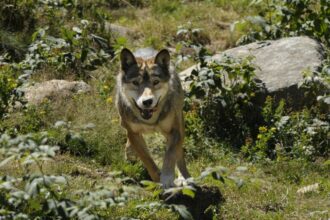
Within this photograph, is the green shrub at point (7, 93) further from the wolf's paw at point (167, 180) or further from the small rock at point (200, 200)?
the small rock at point (200, 200)

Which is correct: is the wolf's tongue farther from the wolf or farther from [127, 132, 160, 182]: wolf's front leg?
[127, 132, 160, 182]: wolf's front leg

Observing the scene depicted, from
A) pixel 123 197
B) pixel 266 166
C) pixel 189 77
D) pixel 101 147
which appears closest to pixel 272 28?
pixel 189 77

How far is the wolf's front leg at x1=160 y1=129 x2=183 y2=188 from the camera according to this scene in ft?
26.4

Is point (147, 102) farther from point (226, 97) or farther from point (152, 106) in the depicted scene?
point (226, 97)

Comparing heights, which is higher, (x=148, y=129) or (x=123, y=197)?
(x=123, y=197)

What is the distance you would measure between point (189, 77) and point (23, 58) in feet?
10.8

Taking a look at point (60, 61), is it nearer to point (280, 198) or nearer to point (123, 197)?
point (280, 198)

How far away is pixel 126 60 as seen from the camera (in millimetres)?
8656

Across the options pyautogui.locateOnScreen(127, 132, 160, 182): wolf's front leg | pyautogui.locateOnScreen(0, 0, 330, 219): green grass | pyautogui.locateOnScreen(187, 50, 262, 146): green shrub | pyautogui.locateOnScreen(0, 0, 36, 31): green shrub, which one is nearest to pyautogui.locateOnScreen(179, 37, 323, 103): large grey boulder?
pyautogui.locateOnScreen(187, 50, 262, 146): green shrub

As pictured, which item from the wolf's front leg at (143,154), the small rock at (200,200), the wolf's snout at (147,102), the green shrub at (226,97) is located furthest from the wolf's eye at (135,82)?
the green shrub at (226,97)

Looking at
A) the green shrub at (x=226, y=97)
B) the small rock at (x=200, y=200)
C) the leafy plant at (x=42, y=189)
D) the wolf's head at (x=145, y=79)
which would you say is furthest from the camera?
the green shrub at (x=226, y=97)

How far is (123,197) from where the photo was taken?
5.12 m

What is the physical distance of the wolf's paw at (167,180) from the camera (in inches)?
315

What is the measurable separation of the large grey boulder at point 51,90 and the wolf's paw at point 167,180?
2.95m
